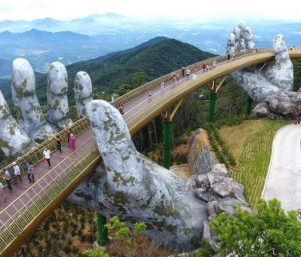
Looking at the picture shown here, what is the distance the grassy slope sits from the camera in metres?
22.3

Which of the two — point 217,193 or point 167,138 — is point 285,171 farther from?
point 167,138

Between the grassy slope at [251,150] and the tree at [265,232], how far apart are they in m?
10.3

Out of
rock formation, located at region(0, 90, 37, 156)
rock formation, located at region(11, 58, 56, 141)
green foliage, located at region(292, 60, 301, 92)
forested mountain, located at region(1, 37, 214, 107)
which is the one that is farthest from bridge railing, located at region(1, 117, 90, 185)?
forested mountain, located at region(1, 37, 214, 107)

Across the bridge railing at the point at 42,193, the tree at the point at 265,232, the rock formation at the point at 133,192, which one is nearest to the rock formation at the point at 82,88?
the bridge railing at the point at 42,193

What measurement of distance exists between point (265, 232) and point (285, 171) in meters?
14.6

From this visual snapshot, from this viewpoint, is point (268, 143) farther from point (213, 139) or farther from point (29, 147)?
point (29, 147)

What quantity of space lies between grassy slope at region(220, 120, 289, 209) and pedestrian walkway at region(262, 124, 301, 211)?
0.45 metres

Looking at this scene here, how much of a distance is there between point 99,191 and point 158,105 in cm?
846

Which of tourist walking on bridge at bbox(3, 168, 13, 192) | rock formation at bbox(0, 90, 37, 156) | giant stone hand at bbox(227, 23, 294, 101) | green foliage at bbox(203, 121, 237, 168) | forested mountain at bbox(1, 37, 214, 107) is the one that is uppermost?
rock formation at bbox(0, 90, 37, 156)

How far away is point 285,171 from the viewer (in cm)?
2353

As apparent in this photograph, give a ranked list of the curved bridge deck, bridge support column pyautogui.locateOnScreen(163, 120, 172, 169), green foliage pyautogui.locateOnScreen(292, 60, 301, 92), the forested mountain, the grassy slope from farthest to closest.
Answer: the forested mountain < green foliage pyautogui.locateOnScreen(292, 60, 301, 92) < bridge support column pyautogui.locateOnScreen(163, 120, 172, 169) < the grassy slope < the curved bridge deck

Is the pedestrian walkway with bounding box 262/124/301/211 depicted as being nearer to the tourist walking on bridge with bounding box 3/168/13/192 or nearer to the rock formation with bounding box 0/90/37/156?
the tourist walking on bridge with bounding box 3/168/13/192

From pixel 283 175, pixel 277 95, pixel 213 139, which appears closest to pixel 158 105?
pixel 213 139

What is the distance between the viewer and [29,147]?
17547 millimetres
